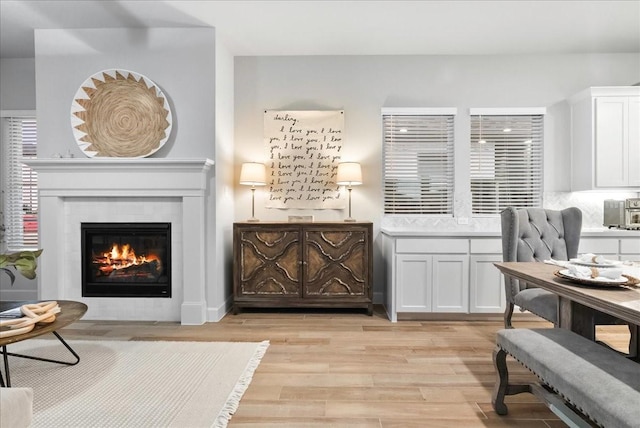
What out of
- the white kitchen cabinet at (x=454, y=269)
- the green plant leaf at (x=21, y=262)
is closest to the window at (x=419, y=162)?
the white kitchen cabinet at (x=454, y=269)

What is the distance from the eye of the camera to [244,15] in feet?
10.8

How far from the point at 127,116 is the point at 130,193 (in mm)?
723

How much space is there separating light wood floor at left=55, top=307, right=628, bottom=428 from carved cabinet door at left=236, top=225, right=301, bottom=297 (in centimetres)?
27

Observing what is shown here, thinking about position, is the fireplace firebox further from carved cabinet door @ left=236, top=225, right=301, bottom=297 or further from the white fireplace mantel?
carved cabinet door @ left=236, top=225, right=301, bottom=297

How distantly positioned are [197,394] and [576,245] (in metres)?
2.97

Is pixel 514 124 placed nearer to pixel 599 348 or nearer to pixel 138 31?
pixel 599 348

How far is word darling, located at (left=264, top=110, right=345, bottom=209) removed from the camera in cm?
415

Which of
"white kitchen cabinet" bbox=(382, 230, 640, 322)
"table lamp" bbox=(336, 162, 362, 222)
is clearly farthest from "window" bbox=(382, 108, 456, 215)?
"white kitchen cabinet" bbox=(382, 230, 640, 322)

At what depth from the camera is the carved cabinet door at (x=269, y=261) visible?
12.3 feet

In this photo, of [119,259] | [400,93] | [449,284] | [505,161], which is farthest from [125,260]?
[505,161]

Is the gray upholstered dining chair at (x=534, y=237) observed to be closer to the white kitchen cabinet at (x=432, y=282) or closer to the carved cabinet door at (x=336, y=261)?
the white kitchen cabinet at (x=432, y=282)

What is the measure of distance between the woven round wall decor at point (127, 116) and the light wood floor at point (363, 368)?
162cm

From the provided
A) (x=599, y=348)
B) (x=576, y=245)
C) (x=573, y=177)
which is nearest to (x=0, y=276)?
(x=599, y=348)

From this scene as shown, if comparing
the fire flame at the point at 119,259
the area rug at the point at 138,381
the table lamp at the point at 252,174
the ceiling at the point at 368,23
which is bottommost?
the area rug at the point at 138,381
